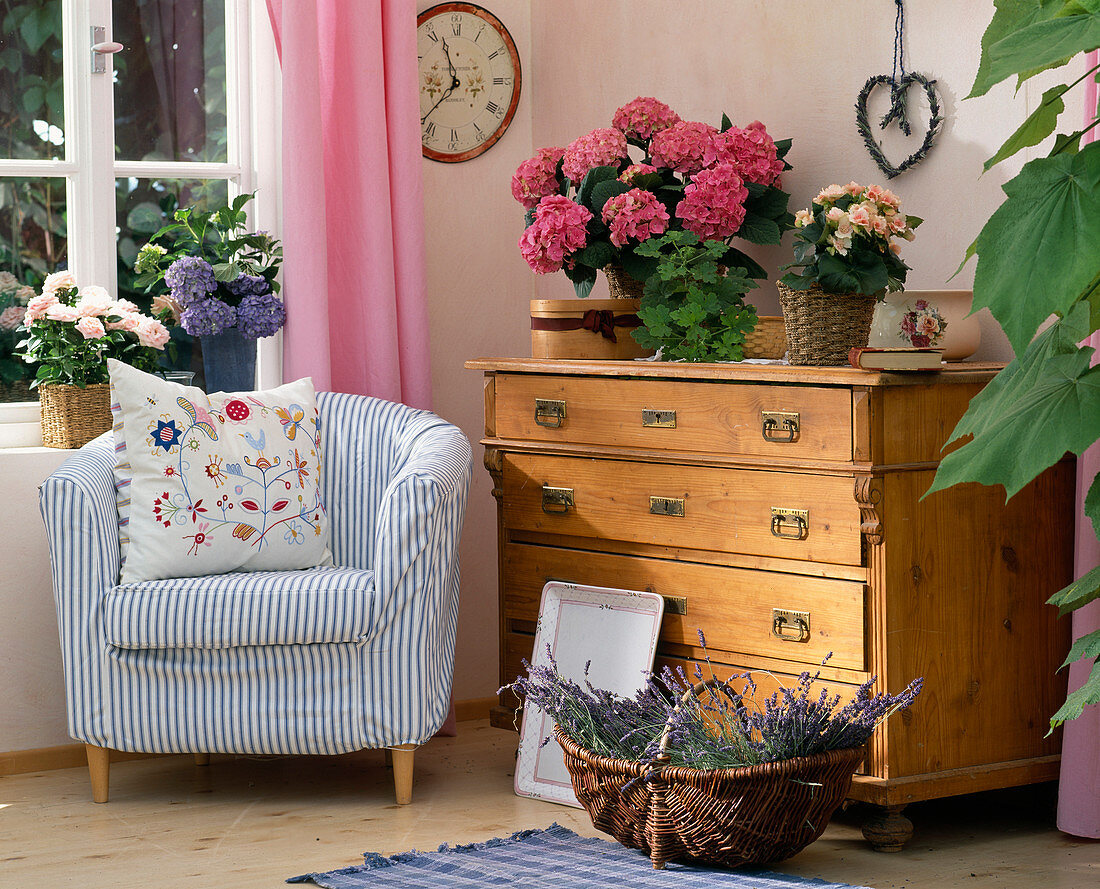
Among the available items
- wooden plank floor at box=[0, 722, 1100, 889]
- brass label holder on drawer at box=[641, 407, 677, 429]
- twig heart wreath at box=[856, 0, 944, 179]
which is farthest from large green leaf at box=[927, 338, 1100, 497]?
twig heart wreath at box=[856, 0, 944, 179]

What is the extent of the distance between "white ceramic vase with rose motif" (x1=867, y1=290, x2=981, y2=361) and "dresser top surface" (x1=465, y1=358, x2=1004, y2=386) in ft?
0.14

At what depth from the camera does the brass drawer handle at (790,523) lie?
98.2 inches

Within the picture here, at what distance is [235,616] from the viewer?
2705 millimetres

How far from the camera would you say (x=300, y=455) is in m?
3.03

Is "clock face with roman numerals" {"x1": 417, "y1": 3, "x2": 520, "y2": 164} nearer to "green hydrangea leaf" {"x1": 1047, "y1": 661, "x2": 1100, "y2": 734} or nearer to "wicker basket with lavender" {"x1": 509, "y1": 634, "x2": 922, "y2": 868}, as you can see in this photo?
"wicker basket with lavender" {"x1": 509, "y1": 634, "x2": 922, "y2": 868}

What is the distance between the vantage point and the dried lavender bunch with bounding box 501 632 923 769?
229 cm

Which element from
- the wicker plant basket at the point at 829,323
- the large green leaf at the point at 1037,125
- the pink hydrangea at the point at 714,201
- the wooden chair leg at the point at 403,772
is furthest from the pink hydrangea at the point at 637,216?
the large green leaf at the point at 1037,125

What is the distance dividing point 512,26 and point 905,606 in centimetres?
207

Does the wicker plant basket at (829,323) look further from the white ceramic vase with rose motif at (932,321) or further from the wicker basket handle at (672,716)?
the wicker basket handle at (672,716)

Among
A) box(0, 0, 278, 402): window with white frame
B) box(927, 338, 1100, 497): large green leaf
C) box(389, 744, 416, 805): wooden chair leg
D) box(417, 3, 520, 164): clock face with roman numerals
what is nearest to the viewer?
box(927, 338, 1100, 497): large green leaf

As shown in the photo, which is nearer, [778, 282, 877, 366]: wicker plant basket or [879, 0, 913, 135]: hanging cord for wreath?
[778, 282, 877, 366]: wicker plant basket

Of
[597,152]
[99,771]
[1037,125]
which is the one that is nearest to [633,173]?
A: [597,152]

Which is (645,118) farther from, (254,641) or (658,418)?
(254,641)

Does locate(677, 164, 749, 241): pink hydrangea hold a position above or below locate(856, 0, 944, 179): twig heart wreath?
below
